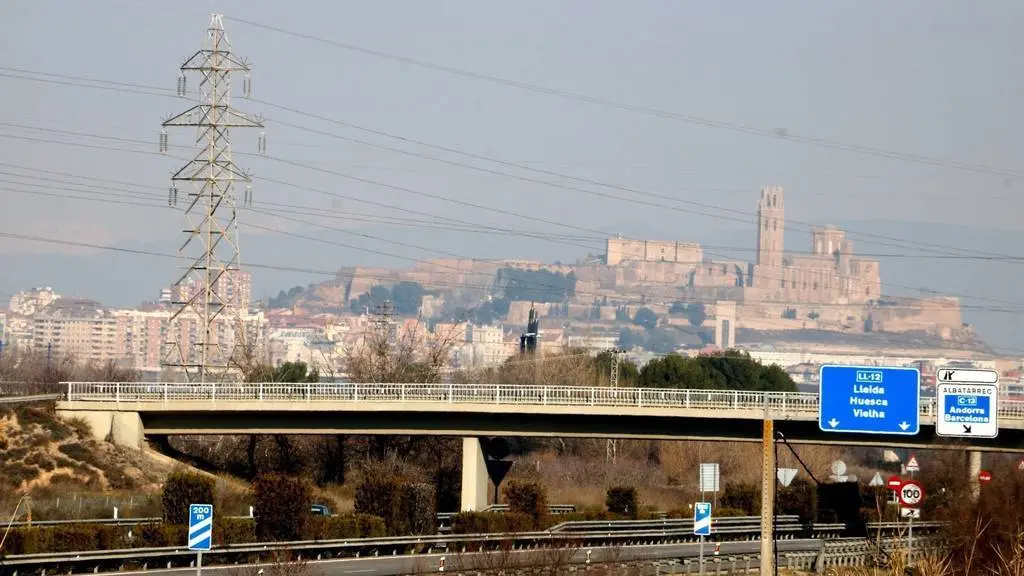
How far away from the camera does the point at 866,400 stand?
41531 mm

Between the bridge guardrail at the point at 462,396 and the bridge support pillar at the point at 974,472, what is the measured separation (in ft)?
8.98

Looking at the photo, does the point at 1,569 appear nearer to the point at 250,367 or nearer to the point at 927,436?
the point at 927,436

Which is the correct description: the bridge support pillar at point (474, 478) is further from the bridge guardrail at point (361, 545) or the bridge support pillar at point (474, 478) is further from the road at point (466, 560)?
the road at point (466, 560)

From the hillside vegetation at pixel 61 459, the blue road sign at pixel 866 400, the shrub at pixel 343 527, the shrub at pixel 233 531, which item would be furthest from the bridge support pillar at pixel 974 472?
the hillside vegetation at pixel 61 459

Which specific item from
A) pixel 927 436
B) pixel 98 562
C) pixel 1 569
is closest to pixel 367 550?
pixel 98 562

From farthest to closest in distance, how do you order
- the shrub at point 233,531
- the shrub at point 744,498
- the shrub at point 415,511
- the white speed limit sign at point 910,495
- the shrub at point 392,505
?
the shrub at point 744,498
the shrub at point 415,511
the shrub at point 392,505
the shrub at point 233,531
the white speed limit sign at point 910,495

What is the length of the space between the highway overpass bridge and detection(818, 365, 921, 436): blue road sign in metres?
27.9

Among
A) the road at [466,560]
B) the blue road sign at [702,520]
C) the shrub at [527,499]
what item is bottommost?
the road at [466,560]

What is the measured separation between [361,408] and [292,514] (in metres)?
15.0

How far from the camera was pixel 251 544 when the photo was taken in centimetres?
4850

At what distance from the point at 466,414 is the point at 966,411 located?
110 feet

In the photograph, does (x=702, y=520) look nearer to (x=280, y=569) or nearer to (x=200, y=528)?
(x=280, y=569)

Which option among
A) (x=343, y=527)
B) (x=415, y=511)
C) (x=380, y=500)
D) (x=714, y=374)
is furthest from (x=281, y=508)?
(x=714, y=374)

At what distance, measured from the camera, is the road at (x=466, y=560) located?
44219mm
